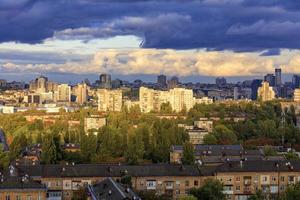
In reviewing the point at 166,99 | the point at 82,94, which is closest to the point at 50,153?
the point at 166,99

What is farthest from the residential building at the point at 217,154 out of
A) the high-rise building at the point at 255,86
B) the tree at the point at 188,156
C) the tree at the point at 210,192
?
the high-rise building at the point at 255,86

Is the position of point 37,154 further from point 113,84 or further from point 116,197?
point 113,84

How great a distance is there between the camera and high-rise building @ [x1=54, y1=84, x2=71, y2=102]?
167800 millimetres

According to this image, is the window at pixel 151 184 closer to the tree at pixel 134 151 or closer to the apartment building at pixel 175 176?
the apartment building at pixel 175 176

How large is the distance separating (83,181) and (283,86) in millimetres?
135942

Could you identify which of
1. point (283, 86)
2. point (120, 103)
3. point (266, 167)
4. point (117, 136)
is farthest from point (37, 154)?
point (283, 86)

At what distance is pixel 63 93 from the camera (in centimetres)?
17000

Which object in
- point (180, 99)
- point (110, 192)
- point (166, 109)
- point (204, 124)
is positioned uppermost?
point (180, 99)

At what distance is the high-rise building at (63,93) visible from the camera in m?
168

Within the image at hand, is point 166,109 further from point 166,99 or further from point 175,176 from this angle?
point 175,176

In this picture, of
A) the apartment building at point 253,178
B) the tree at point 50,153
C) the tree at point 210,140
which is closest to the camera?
the apartment building at point 253,178

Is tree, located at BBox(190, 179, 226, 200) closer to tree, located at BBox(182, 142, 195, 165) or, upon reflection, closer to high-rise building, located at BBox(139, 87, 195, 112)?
tree, located at BBox(182, 142, 195, 165)

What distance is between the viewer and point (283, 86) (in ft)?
535

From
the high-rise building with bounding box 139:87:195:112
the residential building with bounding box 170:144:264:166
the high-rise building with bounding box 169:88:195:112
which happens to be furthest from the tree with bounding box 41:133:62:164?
the high-rise building with bounding box 169:88:195:112
